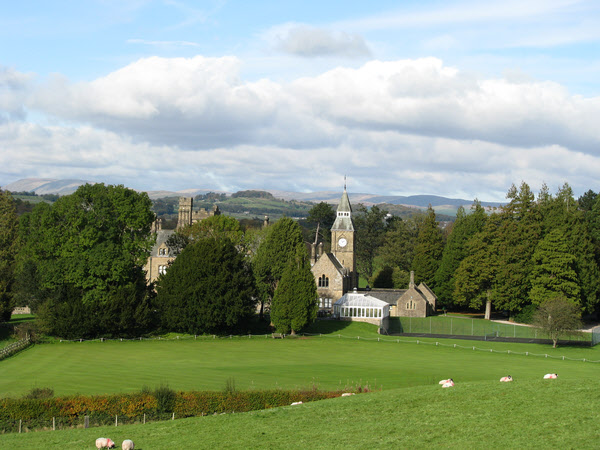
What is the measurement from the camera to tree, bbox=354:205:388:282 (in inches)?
4405

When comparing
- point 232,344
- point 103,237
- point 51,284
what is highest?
point 103,237

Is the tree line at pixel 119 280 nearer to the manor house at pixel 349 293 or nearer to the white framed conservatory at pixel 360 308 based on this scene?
the white framed conservatory at pixel 360 308

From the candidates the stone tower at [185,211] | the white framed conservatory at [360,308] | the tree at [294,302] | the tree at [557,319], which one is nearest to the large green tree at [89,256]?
the tree at [294,302]

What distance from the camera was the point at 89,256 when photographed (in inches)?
2239

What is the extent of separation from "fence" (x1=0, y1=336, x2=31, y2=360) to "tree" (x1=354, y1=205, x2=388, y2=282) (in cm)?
6625

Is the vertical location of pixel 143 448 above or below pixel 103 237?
below

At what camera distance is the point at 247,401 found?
28812mm

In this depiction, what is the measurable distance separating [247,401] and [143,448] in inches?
323

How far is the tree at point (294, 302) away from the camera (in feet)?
200

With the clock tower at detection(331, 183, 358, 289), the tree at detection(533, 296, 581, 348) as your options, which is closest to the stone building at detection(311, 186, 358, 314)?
the clock tower at detection(331, 183, 358, 289)

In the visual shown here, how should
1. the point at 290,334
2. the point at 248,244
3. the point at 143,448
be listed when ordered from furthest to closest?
the point at 248,244 < the point at 290,334 < the point at 143,448

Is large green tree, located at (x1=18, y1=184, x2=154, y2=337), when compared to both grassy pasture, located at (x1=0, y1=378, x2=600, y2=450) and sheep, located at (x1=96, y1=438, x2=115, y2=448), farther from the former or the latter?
sheep, located at (x1=96, y1=438, x2=115, y2=448)

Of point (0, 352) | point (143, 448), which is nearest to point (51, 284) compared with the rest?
point (0, 352)

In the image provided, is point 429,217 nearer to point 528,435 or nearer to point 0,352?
point 0,352
